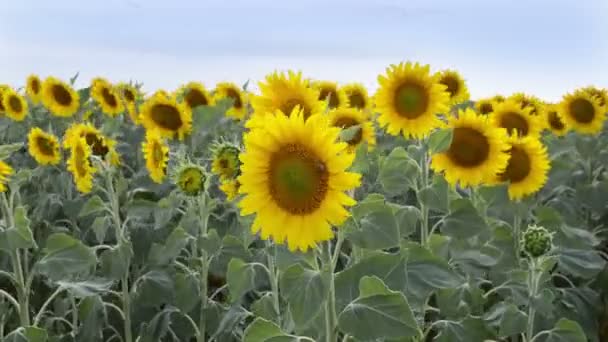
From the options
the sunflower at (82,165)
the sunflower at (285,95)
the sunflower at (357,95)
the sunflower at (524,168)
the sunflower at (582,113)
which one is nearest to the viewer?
the sunflower at (285,95)

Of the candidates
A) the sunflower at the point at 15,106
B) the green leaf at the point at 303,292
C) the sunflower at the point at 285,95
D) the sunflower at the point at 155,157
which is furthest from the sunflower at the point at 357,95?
the green leaf at the point at 303,292

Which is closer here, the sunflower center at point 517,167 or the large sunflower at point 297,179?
the large sunflower at point 297,179

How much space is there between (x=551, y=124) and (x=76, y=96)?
147 inches

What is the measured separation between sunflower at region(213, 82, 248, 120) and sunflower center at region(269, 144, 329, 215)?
14.9 feet

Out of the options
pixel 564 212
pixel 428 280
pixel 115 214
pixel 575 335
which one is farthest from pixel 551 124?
pixel 428 280

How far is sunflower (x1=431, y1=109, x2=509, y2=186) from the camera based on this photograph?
3.42 m

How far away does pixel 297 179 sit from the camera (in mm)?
2018

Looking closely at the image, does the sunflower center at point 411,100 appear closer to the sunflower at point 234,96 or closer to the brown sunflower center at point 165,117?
the brown sunflower center at point 165,117

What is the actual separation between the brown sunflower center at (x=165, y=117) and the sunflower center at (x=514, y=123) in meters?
2.08

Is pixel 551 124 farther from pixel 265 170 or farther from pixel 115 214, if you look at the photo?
pixel 265 170

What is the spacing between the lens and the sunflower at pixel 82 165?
404 cm

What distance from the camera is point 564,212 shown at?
4.88 m

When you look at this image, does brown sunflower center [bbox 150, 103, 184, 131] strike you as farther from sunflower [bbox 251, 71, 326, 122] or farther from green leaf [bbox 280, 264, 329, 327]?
green leaf [bbox 280, 264, 329, 327]

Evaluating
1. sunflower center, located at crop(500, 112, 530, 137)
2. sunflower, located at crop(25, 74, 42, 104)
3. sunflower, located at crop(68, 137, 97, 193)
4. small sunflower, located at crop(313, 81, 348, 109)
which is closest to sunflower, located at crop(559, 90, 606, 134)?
small sunflower, located at crop(313, 81, 348, 109)
